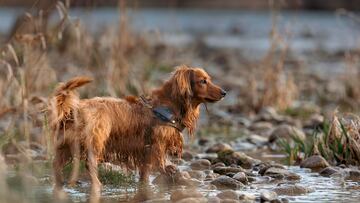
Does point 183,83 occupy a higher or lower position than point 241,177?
higher

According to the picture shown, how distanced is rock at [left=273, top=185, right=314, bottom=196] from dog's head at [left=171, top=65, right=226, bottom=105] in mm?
935

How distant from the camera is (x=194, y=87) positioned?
723 cm

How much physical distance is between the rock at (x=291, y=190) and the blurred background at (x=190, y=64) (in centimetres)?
13

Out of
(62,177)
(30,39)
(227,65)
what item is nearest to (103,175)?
(62,177)

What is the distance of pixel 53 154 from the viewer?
22.4 ft

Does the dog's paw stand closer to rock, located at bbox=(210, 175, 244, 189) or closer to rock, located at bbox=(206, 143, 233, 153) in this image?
rock, located at bbox=(210, 175, 244, 189)

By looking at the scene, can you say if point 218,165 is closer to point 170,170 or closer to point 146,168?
point 170,170

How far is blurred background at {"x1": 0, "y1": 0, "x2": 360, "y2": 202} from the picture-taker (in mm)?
7648

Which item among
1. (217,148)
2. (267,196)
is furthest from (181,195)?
(217,148)

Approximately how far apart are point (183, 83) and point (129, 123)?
22.3 inches

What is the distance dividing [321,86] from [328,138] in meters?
6.82

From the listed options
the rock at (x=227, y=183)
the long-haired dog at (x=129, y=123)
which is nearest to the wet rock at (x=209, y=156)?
the long-haired dog at (x=129, y=123)

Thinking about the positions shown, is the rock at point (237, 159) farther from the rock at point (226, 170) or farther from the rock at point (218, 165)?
the rock at point (226, 170)

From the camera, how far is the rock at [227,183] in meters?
6.93
